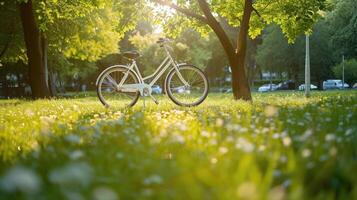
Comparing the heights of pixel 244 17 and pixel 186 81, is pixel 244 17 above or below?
above

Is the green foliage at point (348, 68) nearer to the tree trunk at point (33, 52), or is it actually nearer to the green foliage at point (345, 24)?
the green foliage at point (345, 24)

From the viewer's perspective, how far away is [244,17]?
49.2ft

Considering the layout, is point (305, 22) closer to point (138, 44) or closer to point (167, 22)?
point (167, 22)

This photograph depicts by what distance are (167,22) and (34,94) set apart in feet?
26.4

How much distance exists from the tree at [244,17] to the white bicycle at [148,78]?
403 centimetres

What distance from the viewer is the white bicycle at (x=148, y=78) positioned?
1080 centimetres

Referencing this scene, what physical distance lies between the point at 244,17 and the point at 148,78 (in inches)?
208

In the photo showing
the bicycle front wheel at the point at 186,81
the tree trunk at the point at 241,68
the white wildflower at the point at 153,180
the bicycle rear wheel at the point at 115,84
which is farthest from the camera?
the tree trunk at the point at 241,68

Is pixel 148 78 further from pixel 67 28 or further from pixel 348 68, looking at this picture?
pixel 348 68

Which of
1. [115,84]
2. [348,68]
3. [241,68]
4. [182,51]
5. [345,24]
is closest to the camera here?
[115,84]

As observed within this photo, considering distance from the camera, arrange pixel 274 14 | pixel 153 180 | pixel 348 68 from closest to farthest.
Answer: pixel 153 180
pixel 274 14
pixel 348 68

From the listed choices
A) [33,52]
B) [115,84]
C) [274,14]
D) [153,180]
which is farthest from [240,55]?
[153,180]

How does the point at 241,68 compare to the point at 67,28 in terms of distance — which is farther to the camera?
the point at 67,28

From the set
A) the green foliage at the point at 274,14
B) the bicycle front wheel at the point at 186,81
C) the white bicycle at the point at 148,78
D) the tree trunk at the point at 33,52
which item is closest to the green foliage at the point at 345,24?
the green foliage at the point at 274,14
